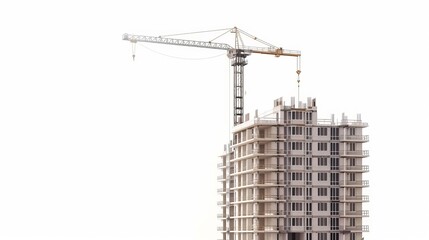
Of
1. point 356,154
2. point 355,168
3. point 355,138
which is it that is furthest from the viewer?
point 355,138

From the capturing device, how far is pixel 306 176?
560 feet

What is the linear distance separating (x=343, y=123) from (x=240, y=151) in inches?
949

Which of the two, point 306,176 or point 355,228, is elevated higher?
point 306,176

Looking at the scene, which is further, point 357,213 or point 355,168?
point 355,168

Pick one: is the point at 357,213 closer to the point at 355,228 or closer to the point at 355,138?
the point at 355,228

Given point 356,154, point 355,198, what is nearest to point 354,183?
point 355,198

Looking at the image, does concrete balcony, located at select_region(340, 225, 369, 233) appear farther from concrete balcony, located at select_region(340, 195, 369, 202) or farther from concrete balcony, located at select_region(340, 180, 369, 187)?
concrete balcony, located at select_region(340, 180, 369, 187)

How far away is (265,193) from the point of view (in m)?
171

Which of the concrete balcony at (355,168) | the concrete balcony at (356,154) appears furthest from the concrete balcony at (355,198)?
the concrete balcony at (356,154)

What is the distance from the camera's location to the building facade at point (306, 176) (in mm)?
169250

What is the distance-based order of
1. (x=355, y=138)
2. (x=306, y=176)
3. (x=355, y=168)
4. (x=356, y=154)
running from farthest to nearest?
1. (x=355, y=138)
2. (x=356, y=154)
3. (x=355, y=168)
4. (x=306, y=176)

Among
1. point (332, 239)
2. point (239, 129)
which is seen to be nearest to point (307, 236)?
point (332, 239)

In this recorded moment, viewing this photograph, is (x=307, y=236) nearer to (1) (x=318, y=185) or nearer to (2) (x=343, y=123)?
(1) (x=318, y=185)

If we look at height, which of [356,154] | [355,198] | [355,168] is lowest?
[355,198]
